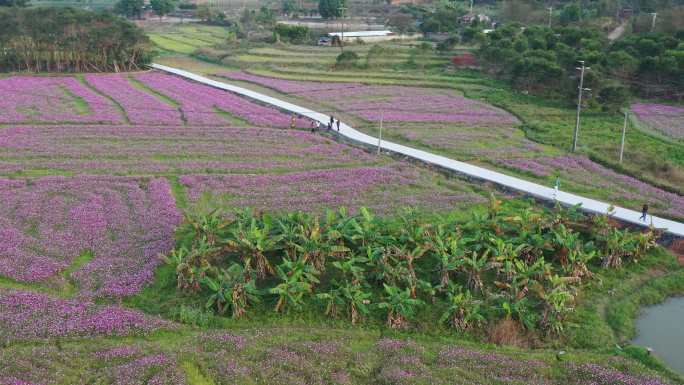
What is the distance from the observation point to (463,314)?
19.4 m

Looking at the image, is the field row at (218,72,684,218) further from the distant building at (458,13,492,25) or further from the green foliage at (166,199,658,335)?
the distant building at (458,13,492,25)

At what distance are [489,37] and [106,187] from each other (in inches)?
2474

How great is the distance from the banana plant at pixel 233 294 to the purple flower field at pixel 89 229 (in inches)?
116

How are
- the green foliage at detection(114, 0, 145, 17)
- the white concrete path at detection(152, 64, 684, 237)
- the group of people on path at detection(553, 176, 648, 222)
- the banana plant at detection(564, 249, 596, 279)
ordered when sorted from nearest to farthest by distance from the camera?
the banana plant at detection(564, 249, 596, 279)
the group of people on path at detection(553, 176, 648, 222)
the white concrete path at detection(152, 64, 684, 237)
the green foliage at detection(114, 0, 145, 17)

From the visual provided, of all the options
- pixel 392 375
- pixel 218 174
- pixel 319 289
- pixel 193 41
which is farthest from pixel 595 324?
pixel 193 41

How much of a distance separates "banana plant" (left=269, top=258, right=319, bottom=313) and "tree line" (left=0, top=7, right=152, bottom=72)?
186 feet

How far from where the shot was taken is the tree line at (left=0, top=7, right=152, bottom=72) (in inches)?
2628

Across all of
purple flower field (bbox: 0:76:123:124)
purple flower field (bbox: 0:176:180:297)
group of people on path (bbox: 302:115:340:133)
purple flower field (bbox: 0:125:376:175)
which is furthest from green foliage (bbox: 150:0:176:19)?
purple flower field (bbox: 0:176:180:297)

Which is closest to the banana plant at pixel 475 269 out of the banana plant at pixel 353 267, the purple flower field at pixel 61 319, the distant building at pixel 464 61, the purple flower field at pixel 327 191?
the banana plant at pixel 353 267

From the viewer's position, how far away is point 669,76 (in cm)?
5962

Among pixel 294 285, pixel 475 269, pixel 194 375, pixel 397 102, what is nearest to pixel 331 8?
pixel 397 102

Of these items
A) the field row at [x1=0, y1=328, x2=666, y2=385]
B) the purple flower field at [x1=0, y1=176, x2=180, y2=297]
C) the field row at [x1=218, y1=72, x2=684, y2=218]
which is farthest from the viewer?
the field row at [x1=218, y1=72, x2=684, y2=218]

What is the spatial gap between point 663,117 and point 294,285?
4338 cm

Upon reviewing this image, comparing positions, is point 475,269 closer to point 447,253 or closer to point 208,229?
point 447,253
